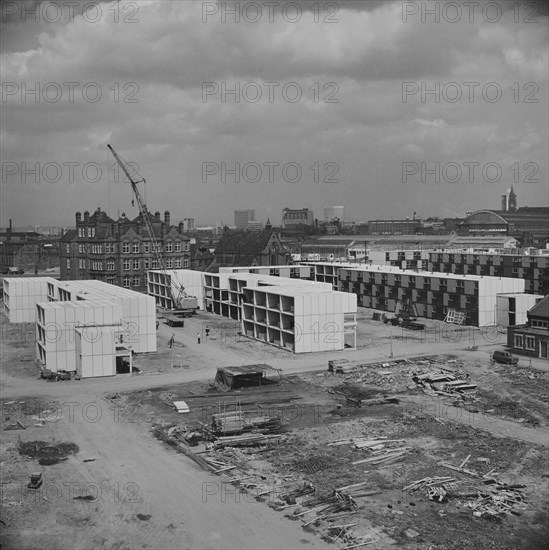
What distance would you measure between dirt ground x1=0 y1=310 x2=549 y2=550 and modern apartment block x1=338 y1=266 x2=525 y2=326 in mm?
15511

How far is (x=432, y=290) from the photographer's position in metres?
59.5

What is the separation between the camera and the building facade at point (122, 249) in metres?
82.2

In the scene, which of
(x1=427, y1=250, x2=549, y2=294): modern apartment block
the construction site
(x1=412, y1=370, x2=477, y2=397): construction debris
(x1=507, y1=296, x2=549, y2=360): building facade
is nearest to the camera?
the construction site

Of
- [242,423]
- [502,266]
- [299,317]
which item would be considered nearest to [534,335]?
[299,317]

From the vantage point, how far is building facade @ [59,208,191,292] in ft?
270

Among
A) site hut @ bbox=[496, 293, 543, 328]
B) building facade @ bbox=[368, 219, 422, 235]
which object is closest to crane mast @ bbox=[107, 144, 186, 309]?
site hut @ bbox=[496, 293, 543, 328]

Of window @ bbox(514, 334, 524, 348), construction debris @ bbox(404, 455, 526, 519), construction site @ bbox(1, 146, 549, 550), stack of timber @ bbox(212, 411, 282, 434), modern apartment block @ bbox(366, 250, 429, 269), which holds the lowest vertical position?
construction debris @ bbox(404, 455, 526, 519)

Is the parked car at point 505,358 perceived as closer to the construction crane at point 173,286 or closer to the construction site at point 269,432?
the construction site at point 269,432

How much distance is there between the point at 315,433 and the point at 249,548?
30.6 feet

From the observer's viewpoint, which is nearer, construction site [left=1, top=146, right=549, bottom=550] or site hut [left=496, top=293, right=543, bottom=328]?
construction site [left=1, top=146, right=549, bottom=550]

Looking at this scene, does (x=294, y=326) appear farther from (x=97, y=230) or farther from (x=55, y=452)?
(x=97, y=230)

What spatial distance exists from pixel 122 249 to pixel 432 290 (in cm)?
3926

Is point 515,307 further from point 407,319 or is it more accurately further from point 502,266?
point 502,266

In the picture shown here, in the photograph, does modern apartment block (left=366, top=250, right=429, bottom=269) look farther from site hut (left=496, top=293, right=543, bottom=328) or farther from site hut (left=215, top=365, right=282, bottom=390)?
site hut (left=215, top=365, right=282, bottom=390)
